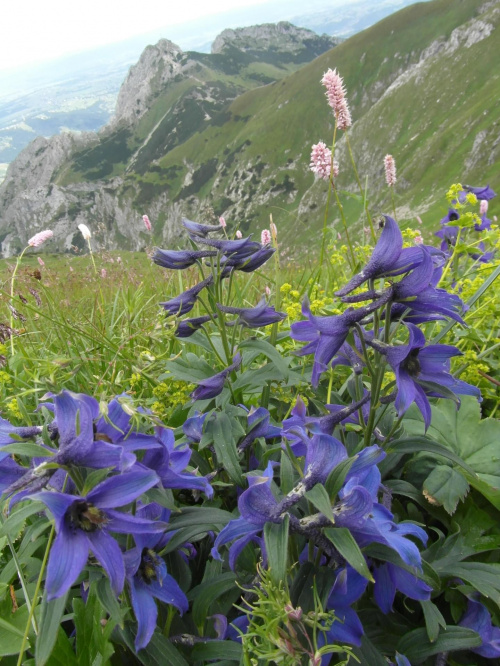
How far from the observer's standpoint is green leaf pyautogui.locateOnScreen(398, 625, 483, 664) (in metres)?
1.80

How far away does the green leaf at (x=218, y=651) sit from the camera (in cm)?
169

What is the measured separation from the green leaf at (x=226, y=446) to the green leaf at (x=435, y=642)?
34.2 inches

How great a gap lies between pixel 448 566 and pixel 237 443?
1077mm

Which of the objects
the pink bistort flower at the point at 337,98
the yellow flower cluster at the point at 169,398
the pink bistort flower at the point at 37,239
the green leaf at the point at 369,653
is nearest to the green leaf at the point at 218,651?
the green leaf at the point at 369,653

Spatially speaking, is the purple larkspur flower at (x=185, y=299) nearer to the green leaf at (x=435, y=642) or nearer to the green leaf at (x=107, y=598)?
the green leaf at (x=107, y=598)

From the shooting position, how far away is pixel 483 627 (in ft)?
6.61

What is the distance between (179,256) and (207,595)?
166cm

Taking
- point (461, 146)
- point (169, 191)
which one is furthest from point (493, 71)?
point (169, 191)

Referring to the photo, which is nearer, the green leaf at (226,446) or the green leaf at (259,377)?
the green leaf at (226,446)

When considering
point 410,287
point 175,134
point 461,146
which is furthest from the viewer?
point 175,134

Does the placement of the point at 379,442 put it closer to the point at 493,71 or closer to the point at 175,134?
the point at 493,71

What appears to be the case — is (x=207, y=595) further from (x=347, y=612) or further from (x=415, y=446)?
(x=415, y=446)

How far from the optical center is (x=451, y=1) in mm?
124438

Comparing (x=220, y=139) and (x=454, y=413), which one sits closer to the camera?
(x=454, y=413)
